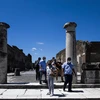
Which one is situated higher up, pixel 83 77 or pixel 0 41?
pixel 0 41

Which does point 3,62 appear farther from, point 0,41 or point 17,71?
point 17,71

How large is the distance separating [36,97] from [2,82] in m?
4.24

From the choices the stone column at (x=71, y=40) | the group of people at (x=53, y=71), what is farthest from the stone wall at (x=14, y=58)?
the group of people at (x=53, y=71)

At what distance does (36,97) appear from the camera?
10195mm

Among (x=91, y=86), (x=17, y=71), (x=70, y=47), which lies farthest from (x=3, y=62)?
(x=17, y=71)

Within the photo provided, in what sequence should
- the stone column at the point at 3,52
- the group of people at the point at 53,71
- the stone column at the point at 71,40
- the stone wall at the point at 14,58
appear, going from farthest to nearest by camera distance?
1. the stone wall at the point at 14,58
2. the stone column at the point at 71,40
3. the stone column at the point at 3,52
4. the group of people at the point at 53,71

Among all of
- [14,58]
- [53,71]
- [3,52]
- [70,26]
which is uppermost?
[70,26]

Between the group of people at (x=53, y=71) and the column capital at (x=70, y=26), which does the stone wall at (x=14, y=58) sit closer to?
the column capital at (x=70, y=26)

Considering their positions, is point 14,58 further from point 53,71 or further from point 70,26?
point 53,71

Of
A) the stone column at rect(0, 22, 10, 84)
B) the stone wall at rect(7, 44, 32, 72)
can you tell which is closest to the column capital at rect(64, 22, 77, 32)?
the stone column at rect(0, 22, 10, 84)

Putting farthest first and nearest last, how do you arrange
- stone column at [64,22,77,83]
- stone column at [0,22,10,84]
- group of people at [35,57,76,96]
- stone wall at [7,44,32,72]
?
stone wall at [7,44,32,72]
stone column at [64,22,77,83]
stone column at [0,22,10,84]
group of people at [35,57,76,96]

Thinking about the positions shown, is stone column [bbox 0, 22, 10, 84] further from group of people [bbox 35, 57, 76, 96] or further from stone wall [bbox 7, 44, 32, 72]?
stone wall [bbox 7, 44, 32, 72]

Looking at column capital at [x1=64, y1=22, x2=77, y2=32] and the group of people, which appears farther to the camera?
column capital at [x1=64, y1=22, x2=77, y2=32]

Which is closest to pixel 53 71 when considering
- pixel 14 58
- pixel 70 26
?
pixel 70 26
